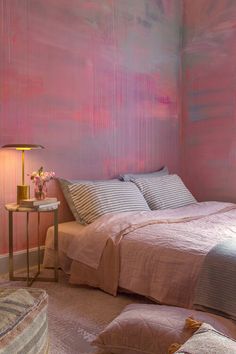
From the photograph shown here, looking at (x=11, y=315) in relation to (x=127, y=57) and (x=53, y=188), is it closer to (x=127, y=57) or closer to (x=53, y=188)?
(x=53, y=188)

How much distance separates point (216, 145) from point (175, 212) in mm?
1418

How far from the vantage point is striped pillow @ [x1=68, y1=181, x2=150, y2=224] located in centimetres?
287

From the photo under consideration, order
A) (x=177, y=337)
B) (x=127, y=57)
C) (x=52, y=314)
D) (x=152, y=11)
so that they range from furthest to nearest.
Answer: (x=152, y=11)
(x=127, y=57)
(x=52, y=314)
(x=177, y=337)

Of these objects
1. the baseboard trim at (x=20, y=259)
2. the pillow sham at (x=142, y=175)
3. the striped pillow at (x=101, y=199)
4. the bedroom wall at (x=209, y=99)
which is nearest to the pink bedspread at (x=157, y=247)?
the striped pillow at (x=101, y=199)

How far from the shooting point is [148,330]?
1.58m

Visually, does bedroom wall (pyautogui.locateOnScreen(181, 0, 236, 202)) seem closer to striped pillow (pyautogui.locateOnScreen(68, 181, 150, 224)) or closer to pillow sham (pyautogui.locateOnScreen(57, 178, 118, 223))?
striped pillow (pyautogui.locateOnScreen(68, 181, 150, 224))

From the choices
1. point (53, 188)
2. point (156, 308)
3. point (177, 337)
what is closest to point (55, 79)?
point (53, 188)

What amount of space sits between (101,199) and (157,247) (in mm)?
852

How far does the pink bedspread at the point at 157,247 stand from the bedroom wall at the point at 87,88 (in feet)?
2.28

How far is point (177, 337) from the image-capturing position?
1.48 meters

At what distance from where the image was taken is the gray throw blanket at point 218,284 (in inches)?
71.2

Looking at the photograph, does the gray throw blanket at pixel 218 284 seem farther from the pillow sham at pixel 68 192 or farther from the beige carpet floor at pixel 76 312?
the pillow sham at pixel 68 192

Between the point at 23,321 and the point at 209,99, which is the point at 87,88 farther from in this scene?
the point at 23,321

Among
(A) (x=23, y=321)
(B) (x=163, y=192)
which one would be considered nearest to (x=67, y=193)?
(B) (x=163, y=192)
